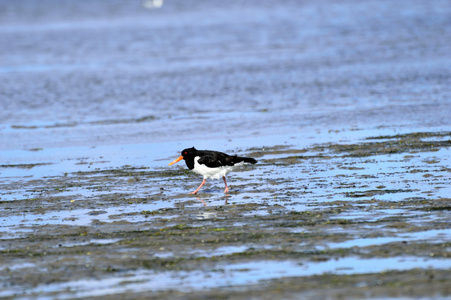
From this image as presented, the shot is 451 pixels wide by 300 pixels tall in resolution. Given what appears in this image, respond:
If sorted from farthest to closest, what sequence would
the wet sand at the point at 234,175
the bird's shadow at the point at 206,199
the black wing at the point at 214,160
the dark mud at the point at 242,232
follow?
the black wing at the point at 214,160 < the bird's shadow at the point at 206,199 < the wet sand at the point at 234,175 < the dark mud at the point at 242,232

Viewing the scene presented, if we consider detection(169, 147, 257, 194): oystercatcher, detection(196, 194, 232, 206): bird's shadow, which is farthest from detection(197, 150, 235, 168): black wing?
detection(196, 194, 232, 206): bird's shadow

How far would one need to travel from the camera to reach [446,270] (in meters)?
8.25

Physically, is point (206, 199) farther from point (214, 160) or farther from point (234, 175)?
point (234, 175)

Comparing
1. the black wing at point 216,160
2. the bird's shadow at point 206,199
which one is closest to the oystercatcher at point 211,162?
the black wing at point 216,160

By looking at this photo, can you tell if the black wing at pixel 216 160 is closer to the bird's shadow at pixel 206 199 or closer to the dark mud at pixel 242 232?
the dark mud at pixel 242 232

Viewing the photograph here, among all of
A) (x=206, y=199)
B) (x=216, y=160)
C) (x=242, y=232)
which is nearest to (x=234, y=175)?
(x=216, y=160)

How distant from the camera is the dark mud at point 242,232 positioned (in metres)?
8.25

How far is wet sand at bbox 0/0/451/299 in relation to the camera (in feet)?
28.3

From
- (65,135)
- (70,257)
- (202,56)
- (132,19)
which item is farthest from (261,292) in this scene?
(132,19)

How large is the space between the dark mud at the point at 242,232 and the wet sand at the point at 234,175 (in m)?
0.03

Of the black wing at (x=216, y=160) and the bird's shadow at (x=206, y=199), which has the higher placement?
the black wing at (x=216, y=160)

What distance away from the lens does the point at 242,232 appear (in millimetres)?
10375

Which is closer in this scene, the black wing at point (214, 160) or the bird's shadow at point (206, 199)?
the bird's shadow at point (206, 199)

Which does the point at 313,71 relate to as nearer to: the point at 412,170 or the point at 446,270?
the point at 412,170
